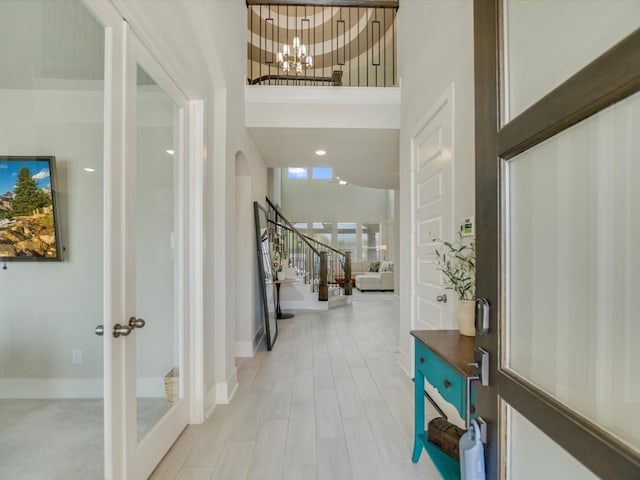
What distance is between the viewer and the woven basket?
7.05 feet

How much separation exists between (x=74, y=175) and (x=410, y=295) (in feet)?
9.36

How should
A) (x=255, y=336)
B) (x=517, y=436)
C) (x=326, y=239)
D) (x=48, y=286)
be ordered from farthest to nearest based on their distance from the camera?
(x=326, y=239) < (x=255, y=336) < (x=48, y=286) < (x=517, y=436)

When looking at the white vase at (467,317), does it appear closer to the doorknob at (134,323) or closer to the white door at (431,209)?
the white door at (431,209)

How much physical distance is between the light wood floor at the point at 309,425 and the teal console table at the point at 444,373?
0.85 ft

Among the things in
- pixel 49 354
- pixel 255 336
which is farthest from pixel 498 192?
pixel 255 336

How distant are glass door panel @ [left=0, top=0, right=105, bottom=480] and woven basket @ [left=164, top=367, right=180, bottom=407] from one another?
655 millimetres

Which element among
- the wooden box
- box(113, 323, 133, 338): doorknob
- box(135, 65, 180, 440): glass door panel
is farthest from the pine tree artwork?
the wooden box

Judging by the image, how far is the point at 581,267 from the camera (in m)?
0.75

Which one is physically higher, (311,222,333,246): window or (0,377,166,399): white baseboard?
(311,222,333,246): window

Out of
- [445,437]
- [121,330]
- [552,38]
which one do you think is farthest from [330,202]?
[552,38]

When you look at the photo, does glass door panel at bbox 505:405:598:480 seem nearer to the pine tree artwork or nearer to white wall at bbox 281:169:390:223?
the pine tree artwork

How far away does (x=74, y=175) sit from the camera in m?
1.44

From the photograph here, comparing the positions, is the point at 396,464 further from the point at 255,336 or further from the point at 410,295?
the point at 255,336

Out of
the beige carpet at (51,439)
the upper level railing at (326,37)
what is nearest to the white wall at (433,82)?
the beige carpet at (51,439)
